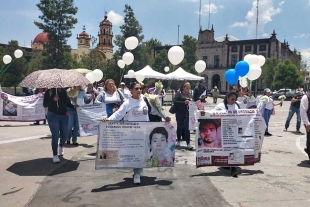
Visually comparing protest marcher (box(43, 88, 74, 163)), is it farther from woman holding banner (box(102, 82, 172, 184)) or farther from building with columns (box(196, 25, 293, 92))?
building with columns (box(196, 25, 293, 92))

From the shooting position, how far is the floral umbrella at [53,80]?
5.66 m

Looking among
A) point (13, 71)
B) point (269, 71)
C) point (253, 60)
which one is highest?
point (269, 71)

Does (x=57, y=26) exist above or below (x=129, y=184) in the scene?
above

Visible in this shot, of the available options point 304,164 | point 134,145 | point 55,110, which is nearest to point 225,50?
point 304,164

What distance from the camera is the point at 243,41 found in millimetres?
69938

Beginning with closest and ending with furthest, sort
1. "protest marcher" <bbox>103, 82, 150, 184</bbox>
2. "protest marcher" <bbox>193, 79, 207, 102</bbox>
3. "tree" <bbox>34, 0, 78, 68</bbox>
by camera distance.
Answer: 1. "protest marcher" <bbox>103, 82, 150, 184</bbox>
2. "protest marcher" <bbox>193, 79, 207, 102</bbox>
3. "tree" <bbox>34, 0, 78, 68</bbox>

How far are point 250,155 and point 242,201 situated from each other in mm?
1611

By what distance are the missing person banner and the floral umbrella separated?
129 cm

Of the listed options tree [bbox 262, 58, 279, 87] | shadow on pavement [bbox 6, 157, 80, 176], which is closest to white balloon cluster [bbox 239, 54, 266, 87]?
shadow on pavement [bbox 6, 157, 80, 176]

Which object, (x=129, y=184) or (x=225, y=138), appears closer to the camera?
(x=129, y=184)

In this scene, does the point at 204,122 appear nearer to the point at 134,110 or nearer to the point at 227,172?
the point at 227,172

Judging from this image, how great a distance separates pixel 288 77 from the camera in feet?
165

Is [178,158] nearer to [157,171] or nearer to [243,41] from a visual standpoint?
[157,171]

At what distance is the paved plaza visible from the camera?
437 centimetres
